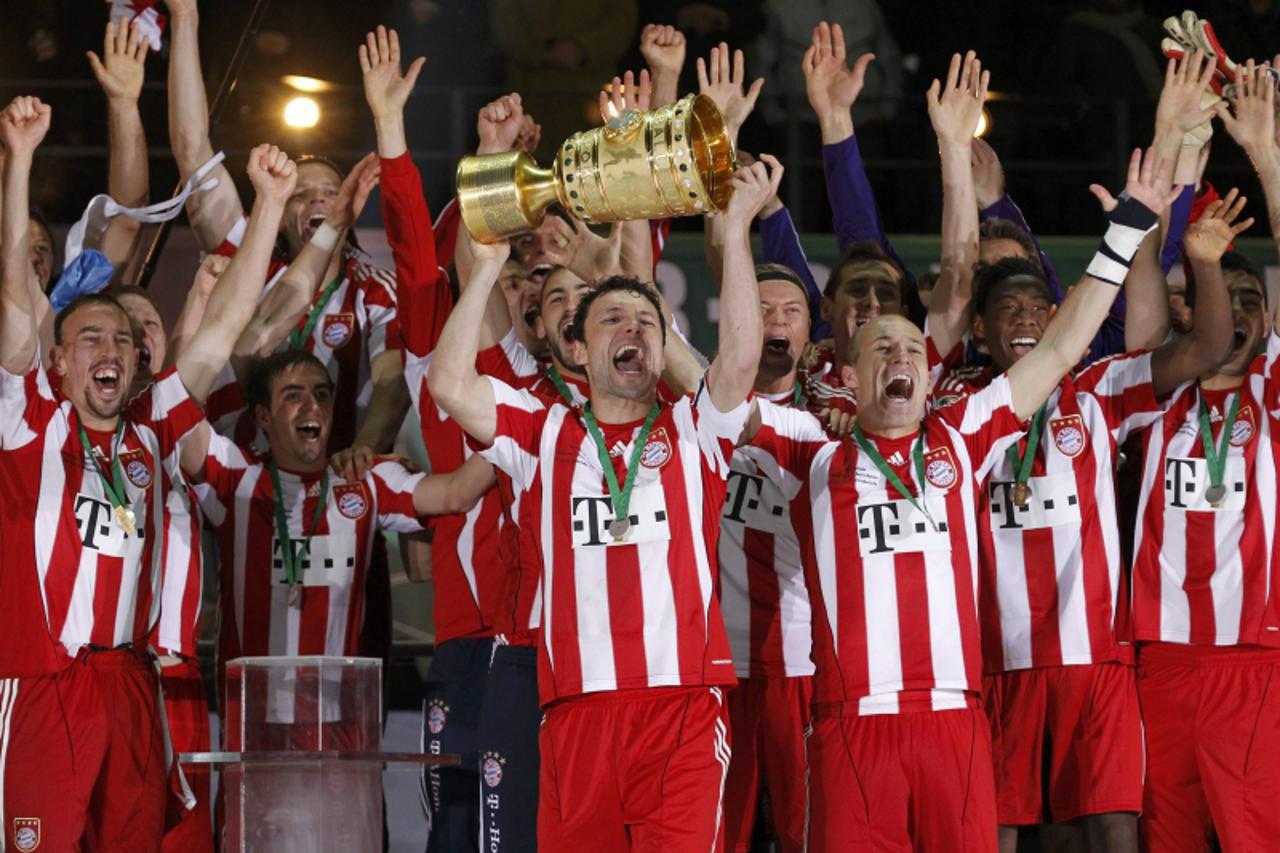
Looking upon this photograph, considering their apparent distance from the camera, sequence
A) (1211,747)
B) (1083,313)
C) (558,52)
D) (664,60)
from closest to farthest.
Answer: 1. (1083,313)
2. (1211,747)
3. (664,60)
4. (558,52)

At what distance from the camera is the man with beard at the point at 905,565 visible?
15.8 feet

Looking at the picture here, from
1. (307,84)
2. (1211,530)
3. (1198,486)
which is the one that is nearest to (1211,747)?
(1211,530)

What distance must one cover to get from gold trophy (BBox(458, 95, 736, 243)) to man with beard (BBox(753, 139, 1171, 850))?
2.79 feet

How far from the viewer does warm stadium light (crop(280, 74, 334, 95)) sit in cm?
829

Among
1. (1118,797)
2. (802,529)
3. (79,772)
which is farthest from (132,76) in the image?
(1118,797)

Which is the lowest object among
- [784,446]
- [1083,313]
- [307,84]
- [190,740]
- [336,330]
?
[190,740]

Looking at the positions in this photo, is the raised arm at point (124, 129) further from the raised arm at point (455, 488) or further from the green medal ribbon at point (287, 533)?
the raised arm at point (455, 488)

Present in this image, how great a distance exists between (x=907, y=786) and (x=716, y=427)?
3.18 ft

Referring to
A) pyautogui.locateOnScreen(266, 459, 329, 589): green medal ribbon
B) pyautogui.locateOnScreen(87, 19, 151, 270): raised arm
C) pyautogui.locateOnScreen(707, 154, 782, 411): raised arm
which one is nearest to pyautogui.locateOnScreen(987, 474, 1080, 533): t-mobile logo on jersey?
pyautogui.locateOnScreen(707, 154, 782, 411): raised arm

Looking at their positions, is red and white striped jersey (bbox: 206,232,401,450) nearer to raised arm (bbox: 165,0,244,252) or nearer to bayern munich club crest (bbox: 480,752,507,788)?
raised arm (bbox: 165,0,244,252)

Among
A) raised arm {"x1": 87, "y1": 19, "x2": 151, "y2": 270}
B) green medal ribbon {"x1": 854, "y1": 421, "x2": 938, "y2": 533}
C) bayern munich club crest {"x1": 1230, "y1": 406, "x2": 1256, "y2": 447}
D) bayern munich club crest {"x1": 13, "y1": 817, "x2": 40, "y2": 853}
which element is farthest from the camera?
raised arm {"x1": 87, "y1": 19, "x2": 151, "y2": 270}

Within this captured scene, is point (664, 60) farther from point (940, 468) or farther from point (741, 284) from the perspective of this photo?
point (940, 468)

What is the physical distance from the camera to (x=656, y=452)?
4867mm

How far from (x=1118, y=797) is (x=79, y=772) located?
2.66 m
